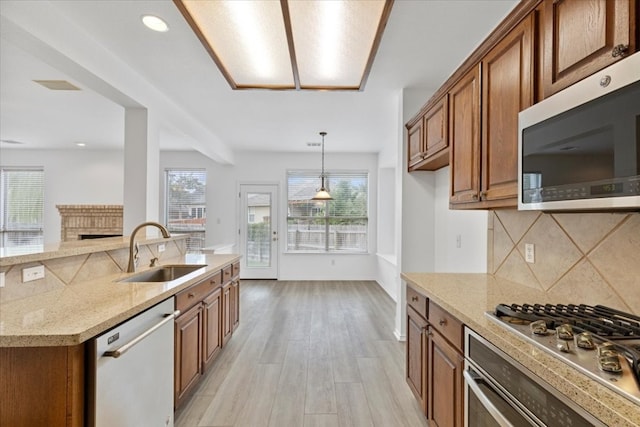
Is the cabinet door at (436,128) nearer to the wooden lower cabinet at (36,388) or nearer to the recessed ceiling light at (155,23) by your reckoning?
the recessed ceiling light at (155,23)

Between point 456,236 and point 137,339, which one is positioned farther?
point 456,236

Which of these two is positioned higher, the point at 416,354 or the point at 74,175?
the point at 74,175

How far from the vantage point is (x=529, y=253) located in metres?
1.84

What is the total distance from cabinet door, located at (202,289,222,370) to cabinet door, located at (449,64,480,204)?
2.09m

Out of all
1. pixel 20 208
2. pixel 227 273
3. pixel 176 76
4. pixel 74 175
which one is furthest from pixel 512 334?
pixel 20 208

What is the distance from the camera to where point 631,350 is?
2.68ft

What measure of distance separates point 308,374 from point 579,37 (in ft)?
9.06

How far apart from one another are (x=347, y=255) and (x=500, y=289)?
4768mm

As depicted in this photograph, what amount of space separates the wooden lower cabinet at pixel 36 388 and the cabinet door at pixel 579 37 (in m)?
2.17

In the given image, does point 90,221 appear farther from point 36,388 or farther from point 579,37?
point 579,37

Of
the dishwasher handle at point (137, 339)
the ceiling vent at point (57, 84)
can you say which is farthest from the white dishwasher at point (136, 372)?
the ceiling vent at point (57, 84)

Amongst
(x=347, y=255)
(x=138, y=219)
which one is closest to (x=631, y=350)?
(x=138, y=219)

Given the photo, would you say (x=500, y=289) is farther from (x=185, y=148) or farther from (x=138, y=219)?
(x=185, y=148)

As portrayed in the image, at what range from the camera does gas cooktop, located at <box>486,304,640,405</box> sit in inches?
30.6
